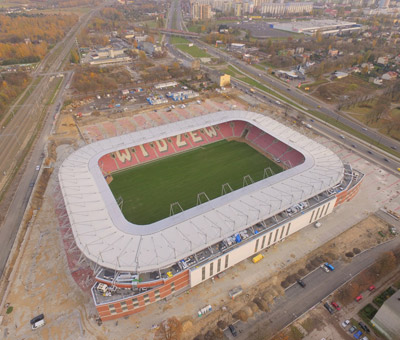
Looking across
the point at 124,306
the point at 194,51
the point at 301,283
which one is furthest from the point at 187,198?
the point at 194,51

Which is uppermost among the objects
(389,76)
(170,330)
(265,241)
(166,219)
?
(389,76)

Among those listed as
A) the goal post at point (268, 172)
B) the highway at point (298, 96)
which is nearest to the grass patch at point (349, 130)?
the highway at point (298, 96)

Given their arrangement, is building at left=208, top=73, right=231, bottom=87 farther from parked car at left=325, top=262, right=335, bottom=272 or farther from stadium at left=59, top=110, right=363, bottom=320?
parked car at left=325, top=262, right=335, bottom=272

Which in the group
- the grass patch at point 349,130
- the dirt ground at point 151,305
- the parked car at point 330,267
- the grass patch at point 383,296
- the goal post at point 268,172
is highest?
the grass patch at point 349,130

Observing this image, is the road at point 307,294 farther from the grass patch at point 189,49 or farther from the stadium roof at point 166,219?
the grass patch at point 189,49

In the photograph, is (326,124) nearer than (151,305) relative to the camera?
No

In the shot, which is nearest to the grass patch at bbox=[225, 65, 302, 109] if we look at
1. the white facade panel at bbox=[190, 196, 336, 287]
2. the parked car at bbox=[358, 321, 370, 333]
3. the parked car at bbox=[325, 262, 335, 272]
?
the white facade panel at bbox=[190, 196, 336, 287]

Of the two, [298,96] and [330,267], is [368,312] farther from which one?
[298,96]

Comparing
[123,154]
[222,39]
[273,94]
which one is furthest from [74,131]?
[222,39]
